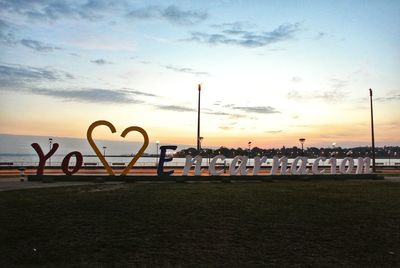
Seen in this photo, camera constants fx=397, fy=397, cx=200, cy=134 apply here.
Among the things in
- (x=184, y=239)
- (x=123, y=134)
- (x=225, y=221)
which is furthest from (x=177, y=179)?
(x=184, y=239)

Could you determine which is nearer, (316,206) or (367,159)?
(316,206)

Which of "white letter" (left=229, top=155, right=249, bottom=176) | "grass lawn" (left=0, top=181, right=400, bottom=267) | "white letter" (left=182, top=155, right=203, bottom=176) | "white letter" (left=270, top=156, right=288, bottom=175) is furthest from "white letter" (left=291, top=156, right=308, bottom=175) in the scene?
"grass lawn" (left=0, top=181, right=400, bottom=267)

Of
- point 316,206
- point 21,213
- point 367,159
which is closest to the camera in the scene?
point 21,213

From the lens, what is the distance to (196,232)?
11.2 m

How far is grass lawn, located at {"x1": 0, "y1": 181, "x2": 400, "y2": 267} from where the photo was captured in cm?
893

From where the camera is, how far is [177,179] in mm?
29188

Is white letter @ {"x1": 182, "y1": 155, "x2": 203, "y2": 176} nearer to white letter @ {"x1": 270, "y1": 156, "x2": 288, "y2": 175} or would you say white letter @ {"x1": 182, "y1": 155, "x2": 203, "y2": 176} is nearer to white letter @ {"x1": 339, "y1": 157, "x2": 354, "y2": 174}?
white letter @ {"x1": 270, "y1": 156, "x2": 288, "y2": 175}

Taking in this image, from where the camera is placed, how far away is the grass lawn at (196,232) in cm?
893

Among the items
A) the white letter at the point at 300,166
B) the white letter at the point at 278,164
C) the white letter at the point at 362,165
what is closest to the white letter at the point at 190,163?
the white letter at the point at 278,164

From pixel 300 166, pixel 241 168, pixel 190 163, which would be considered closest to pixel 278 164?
pixel 300 166

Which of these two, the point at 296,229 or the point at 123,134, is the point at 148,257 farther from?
the point at 123,134

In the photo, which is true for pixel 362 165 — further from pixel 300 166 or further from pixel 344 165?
pixel 300 166

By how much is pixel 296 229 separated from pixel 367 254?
2.50m

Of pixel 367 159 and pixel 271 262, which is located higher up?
pixel 367 159
